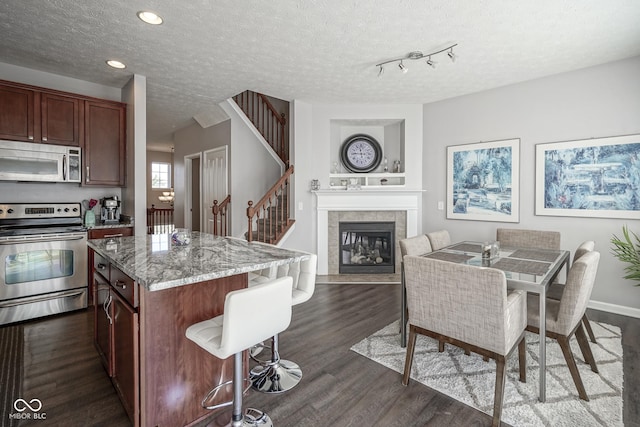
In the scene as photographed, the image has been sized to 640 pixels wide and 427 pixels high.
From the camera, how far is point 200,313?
168 cm

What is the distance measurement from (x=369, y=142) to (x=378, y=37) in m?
2.39

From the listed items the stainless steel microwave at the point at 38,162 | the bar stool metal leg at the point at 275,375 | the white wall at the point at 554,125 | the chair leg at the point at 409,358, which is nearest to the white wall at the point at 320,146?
the white wall at the point at 554,125

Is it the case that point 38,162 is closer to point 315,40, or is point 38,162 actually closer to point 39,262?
point 39,262

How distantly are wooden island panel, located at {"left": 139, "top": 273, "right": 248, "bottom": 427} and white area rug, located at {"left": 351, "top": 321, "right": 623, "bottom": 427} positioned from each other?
1289mm

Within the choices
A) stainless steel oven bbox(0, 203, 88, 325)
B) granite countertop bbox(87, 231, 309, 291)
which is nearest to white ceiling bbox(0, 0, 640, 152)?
stainless steel oven bbox(0, 203, 88, 325)

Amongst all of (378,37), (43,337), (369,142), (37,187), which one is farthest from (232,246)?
(369,142)

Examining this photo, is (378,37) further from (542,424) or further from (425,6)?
(542,424)

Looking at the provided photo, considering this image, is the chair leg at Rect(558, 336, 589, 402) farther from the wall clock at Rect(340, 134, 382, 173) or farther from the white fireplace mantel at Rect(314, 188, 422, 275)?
the wall clock at Rect(340, 134, 382, 173)

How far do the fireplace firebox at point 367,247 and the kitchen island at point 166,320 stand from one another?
117 inches

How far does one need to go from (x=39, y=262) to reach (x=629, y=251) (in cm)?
607

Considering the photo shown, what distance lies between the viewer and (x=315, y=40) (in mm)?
2842

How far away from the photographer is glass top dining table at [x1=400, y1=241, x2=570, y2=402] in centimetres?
185

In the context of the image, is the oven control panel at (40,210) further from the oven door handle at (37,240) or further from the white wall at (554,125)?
the white wall at (554,125)

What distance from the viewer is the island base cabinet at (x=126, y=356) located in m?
1.51
